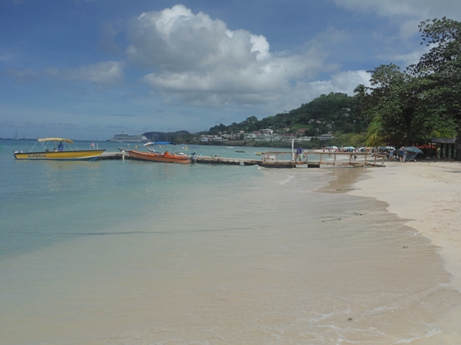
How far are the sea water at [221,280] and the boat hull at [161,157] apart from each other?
28.5 metres

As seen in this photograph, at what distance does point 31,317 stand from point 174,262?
232 cm

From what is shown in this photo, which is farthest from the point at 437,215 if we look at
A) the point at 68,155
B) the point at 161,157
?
the point at 68,155

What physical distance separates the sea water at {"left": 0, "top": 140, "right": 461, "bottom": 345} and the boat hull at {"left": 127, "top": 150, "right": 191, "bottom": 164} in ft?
93.6

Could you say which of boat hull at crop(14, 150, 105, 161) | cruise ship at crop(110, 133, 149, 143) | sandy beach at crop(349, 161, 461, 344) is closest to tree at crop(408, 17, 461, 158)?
sandy beach at crop(349, 161, 461, 344)

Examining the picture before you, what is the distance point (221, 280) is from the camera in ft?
16.8

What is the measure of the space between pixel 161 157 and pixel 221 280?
119 feet

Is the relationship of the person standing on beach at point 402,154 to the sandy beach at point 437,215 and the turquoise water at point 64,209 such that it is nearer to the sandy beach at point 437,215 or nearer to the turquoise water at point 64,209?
the sandy beach at point 437,215

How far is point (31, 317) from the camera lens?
4105 mm

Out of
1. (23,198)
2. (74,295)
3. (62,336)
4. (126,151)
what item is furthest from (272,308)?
(126,151)

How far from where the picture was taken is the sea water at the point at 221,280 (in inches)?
145

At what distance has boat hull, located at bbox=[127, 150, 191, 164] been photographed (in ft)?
127

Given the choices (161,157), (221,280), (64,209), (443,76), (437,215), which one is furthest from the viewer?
(161,157)

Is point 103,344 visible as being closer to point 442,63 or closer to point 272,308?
point 272,308

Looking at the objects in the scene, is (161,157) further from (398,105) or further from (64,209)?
(64,209)
